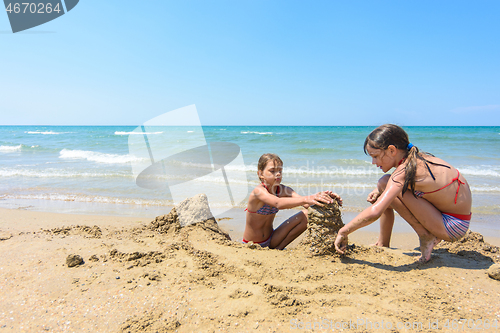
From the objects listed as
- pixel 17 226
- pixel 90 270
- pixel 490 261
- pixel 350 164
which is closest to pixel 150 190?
pixel 17 226

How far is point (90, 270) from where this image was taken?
2502 mm

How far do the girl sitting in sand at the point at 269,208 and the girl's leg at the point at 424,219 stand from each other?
0.97 metres

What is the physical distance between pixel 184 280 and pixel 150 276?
295 millimetres

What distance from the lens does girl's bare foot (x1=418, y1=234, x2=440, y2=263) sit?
2.75 m

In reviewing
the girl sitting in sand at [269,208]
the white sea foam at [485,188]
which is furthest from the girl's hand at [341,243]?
the white sea foam at [485,188]

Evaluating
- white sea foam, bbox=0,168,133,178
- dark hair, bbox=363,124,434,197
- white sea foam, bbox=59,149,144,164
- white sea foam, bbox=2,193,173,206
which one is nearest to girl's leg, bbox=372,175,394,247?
dark hair, bbox=363,124,434,197

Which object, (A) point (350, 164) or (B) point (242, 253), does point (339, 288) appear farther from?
(A) point (350, 164)

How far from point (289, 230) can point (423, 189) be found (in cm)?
156

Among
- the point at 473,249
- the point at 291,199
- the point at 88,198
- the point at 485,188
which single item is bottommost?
the point at 485,188

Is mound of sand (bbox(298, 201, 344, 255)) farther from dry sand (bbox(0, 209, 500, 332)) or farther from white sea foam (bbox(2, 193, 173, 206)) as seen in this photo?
white sea foam (bbox(2, 193, 173, 206))

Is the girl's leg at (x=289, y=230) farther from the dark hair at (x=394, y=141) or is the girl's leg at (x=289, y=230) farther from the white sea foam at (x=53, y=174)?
the white sea foam at (x=53, y=174)

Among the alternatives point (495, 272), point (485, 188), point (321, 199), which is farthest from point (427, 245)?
point (485, 188)

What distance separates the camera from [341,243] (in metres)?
2.76

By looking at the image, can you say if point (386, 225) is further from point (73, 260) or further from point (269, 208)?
point (73, 260)
